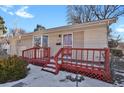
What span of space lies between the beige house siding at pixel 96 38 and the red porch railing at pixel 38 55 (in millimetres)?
1925

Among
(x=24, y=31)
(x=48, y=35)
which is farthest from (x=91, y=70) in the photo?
(x=24, y=31)

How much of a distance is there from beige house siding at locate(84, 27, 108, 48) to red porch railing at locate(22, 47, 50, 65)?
1.93 metres

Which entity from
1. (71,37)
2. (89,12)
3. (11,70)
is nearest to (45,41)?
(71,37)

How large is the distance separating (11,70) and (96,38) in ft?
13.5

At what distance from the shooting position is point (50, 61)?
28.1ft

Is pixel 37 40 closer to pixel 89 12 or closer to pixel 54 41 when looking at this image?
pixel 54 41

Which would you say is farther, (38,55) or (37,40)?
(37,40)

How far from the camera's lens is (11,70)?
6.89 m

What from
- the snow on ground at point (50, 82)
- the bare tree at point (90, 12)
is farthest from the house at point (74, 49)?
the bare tree at point (90, 12)

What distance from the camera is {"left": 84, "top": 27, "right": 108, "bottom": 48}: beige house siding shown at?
28.5 ft

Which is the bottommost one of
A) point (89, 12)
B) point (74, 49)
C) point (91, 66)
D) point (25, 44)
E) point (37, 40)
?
point (91, 66)

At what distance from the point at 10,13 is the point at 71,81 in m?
6.55

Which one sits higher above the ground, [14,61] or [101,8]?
[101,8]
